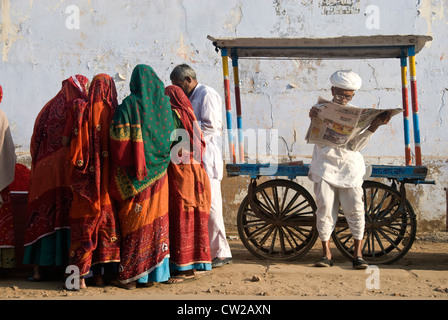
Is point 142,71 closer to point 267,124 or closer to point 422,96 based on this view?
point 267,124

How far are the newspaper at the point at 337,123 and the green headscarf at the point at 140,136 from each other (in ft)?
4.82

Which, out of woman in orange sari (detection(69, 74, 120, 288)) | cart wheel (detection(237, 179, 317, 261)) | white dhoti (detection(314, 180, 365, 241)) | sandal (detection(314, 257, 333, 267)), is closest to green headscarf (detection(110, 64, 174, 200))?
woman in orange sari (detection(69, 74, 120, 288))

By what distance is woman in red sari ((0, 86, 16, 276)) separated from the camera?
546 centimetres

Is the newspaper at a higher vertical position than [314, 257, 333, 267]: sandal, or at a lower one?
higher

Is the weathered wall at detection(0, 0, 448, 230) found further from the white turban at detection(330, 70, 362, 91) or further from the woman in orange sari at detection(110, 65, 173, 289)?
the woman in orange sari at detection(110, 65, 173, 289)

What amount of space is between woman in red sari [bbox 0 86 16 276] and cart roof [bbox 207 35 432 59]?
214cm

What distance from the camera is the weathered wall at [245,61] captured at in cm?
805

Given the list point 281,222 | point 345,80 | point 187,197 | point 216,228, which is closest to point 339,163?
point 345,80

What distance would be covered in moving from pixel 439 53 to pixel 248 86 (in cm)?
244

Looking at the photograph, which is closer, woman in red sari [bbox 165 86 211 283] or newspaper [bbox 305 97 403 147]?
woman in red sari [bbox 165 86 211 283]

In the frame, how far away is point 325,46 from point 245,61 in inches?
85.8

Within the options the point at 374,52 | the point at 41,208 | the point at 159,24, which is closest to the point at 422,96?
the point at 374,52

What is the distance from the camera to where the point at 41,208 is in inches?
209

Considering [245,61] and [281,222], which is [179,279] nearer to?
[281,222]
